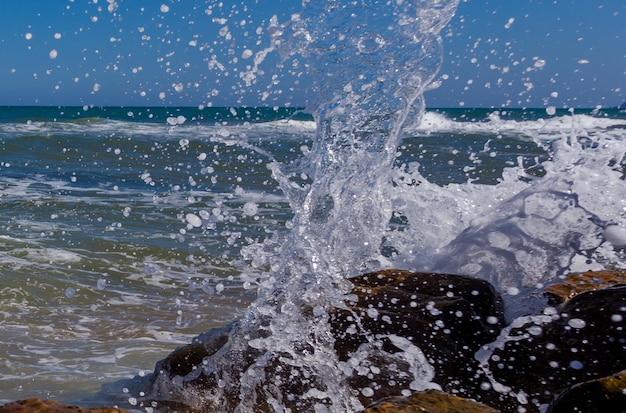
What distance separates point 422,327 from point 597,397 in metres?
1.18

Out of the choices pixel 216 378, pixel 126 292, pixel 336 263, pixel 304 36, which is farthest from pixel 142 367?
pixel 304 36

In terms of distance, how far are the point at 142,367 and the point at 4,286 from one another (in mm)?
1749

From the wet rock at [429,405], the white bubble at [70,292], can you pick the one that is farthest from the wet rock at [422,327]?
the white bubble at [70,292]

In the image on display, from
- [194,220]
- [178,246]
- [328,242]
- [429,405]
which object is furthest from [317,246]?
[194,220]

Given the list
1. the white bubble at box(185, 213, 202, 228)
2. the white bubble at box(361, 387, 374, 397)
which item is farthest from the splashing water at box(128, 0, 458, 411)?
→ the white bubble at box(185, 213, 202, 228)

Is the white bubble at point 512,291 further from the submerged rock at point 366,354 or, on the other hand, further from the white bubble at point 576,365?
the white bubble at point 576,365

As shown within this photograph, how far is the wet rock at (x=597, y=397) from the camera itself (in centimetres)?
166

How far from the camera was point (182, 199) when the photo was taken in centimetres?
902

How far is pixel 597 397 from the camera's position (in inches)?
66.4

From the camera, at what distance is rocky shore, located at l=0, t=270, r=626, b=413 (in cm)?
249

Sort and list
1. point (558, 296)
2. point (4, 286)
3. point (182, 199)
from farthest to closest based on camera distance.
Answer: point (182, 199) < point (4, 286) < point (558, 296)

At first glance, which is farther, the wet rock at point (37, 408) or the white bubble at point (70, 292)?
the white bubble at point (70, 292)

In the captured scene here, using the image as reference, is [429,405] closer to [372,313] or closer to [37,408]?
[37,408]

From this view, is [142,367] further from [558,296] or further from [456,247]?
[558,296]
